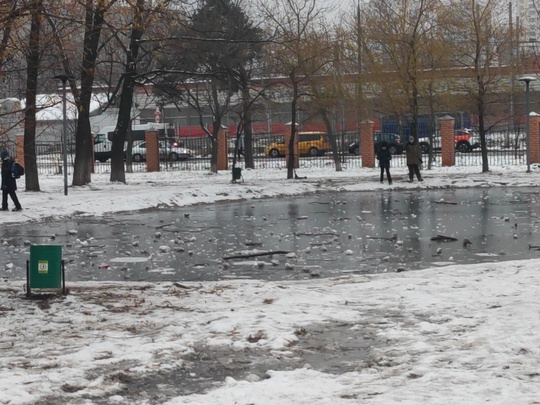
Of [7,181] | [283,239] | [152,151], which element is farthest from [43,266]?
[152,151]

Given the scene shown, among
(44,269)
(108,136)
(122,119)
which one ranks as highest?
(108,136)

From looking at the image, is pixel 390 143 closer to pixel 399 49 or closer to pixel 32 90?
pixel 399 49

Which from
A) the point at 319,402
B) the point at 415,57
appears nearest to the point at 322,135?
the point at 415,57

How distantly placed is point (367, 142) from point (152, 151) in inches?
480

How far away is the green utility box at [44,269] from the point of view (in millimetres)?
11078

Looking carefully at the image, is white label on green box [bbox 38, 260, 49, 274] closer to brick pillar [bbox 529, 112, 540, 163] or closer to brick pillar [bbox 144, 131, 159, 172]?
brick pillar [bbox 529, 112, 540, 163]

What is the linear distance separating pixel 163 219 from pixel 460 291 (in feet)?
43.4

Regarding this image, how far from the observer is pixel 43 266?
36.4ft

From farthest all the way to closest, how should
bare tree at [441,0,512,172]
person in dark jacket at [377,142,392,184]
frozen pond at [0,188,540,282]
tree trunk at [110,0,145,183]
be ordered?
bare tree at [441,0,512,172]
person in dark jacket at [377,142,392,184]
tree trunk at [110,0,145,183]
frozen pond at [0,188,540,282]

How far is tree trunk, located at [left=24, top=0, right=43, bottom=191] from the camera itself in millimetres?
12219

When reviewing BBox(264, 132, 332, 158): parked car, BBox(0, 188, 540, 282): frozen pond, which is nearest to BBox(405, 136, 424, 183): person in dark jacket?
BBox(0, 188, 540, 282): frozen pond

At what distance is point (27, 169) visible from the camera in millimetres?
30969

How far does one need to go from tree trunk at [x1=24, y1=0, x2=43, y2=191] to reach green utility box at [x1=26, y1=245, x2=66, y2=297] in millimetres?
1900

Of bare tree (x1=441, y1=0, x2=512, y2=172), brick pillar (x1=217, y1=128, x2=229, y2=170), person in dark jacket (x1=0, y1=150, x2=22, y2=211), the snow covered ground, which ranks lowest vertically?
the snow covered ground
